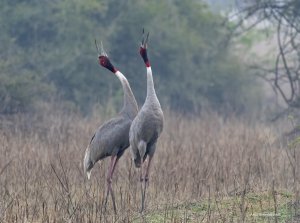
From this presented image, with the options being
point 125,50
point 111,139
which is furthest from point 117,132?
point 125,50

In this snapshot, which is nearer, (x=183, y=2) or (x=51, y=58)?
(x=51, y=58)

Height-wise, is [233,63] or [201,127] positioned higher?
[233,63]

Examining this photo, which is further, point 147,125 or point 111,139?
point 111,139

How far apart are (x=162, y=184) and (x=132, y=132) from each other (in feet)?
3.87

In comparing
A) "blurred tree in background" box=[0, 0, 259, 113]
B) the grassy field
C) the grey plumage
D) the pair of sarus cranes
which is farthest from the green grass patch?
"blurred tree in background" box=[0, 0, 259, 113]

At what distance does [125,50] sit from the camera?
26.4m

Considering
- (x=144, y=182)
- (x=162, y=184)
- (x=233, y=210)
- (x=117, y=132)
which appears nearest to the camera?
(x=233, y=210)

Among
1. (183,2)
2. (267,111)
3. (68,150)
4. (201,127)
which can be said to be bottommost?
(68,150)

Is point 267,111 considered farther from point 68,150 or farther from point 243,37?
point 68,150

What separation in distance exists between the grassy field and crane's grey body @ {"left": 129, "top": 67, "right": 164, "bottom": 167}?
1.07 ft

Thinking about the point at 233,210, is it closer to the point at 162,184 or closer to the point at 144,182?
the point at 144,182

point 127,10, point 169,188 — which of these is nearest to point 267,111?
point 127,10

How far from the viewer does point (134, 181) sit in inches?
420

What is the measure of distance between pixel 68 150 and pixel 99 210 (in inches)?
173
